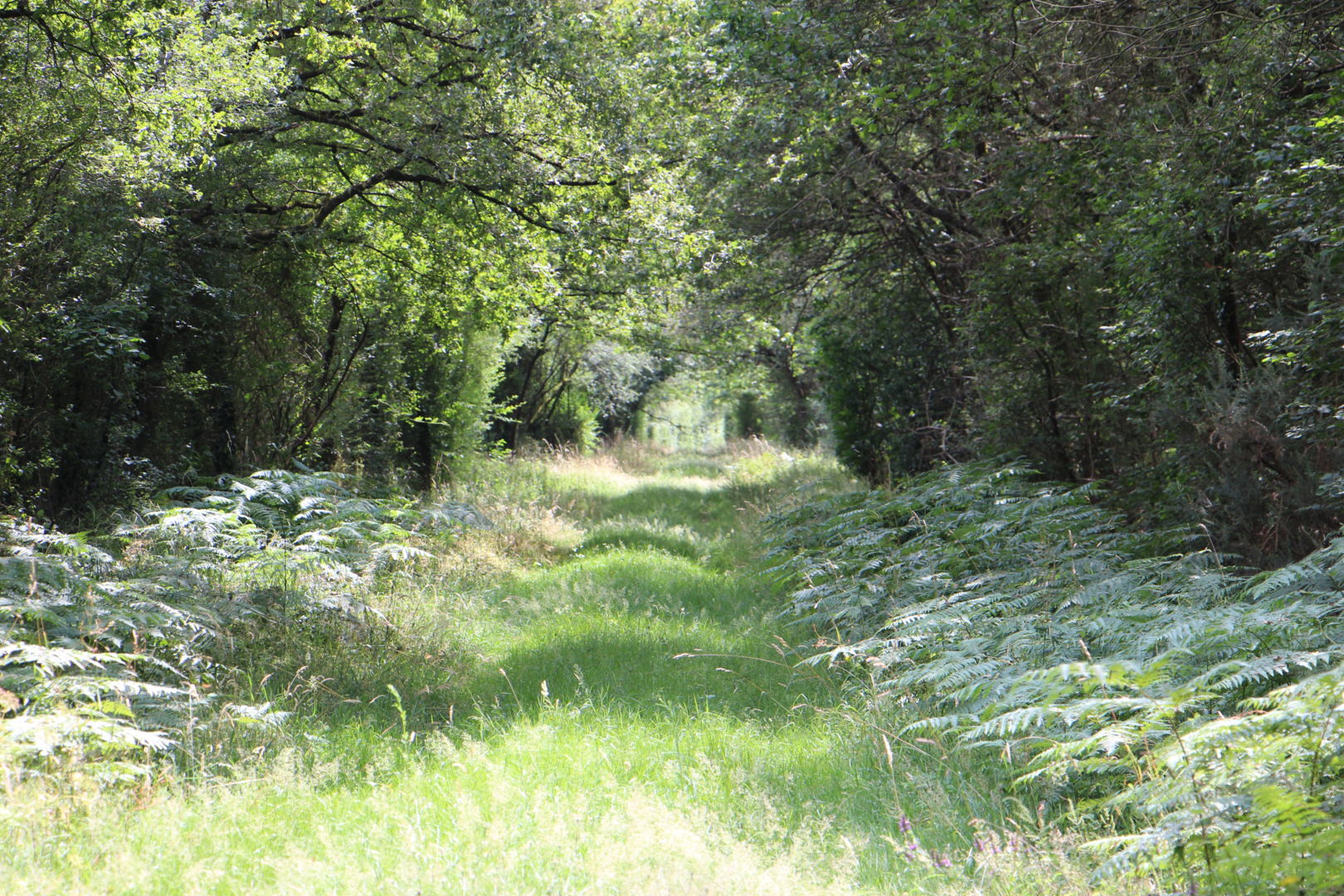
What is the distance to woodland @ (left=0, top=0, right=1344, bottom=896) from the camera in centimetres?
336

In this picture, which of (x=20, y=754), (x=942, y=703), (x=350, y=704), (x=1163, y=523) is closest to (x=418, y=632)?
(x=350, y=704)

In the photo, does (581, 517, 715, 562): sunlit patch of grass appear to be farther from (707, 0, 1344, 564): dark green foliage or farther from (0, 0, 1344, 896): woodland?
(707, 0, 1344, 564): dark green foliage

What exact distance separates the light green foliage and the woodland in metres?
0.03

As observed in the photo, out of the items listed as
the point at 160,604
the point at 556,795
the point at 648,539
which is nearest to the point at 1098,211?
the point at 648,539

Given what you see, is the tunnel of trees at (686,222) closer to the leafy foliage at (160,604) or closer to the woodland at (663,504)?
the woodland at (663,504)

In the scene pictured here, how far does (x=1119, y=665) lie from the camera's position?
292 centimetres

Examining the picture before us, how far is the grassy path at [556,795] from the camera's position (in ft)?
9.96

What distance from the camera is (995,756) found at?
4164mm

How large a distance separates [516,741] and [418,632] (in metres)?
2.26

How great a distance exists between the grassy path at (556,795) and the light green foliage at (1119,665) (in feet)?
1.36

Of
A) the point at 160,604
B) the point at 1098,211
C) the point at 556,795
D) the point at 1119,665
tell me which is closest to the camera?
the point at 1119,665

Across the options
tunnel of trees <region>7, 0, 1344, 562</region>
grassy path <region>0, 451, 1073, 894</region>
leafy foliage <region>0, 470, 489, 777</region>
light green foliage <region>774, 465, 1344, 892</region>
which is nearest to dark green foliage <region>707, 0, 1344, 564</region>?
tunnel of trees <region>7, 0, 1344, 562</region>

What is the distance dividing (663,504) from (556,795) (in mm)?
13452

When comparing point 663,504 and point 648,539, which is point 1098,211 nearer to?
point 648,539
